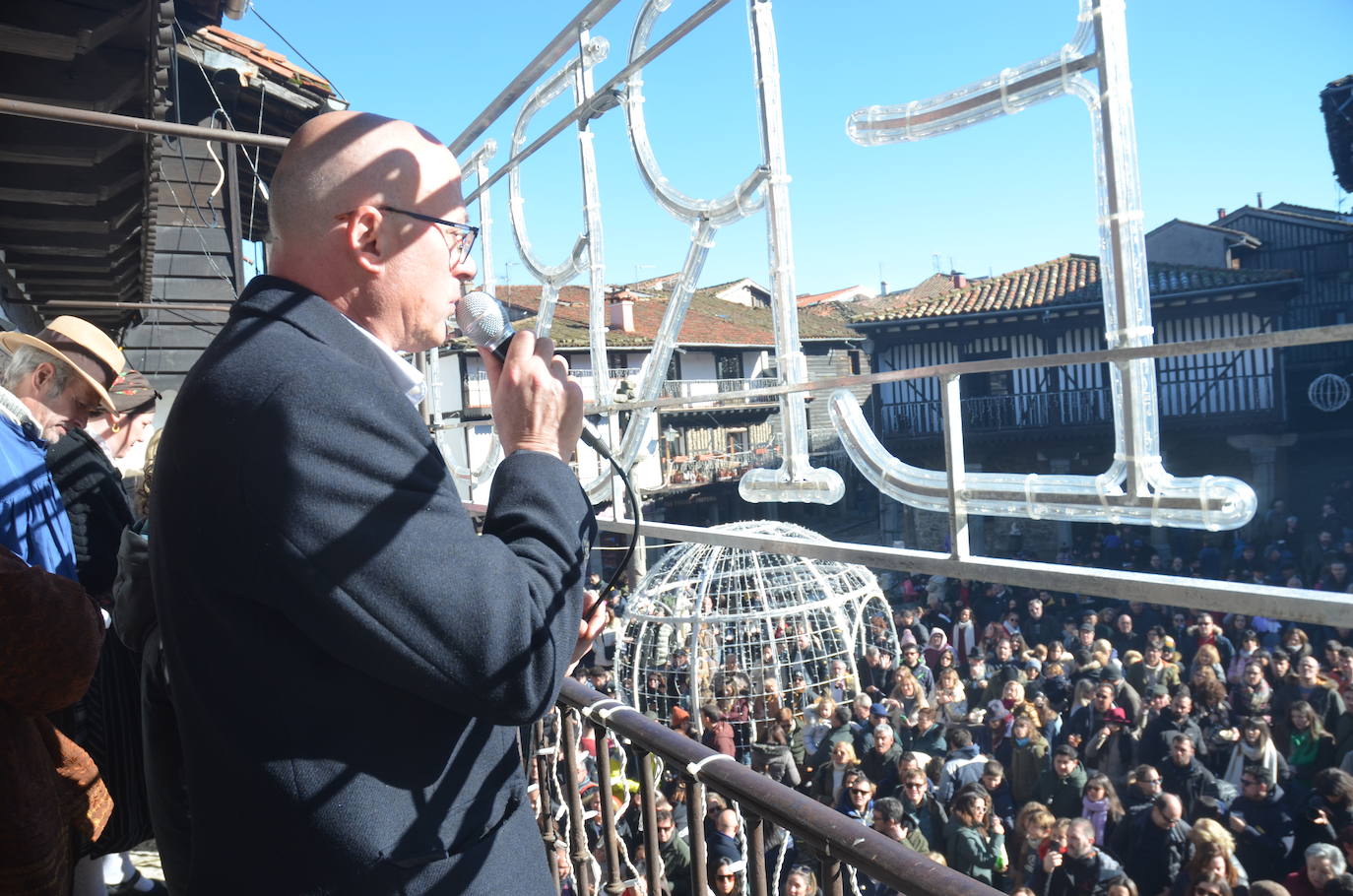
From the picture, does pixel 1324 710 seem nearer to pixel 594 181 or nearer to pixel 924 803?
pixel 924 803

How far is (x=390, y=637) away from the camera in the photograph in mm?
846

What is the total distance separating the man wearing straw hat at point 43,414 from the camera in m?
1.91

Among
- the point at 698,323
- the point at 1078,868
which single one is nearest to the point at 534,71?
the point at 1078,868

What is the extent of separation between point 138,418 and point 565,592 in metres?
2.91

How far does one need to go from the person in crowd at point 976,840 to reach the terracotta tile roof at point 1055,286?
12.9 m

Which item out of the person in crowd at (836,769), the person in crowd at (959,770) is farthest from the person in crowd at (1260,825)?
the person in crowd at (836,769)

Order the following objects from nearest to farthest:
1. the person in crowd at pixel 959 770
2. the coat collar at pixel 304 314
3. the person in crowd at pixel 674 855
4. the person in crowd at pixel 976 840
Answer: the coat collar at pixel 304 314
the person in crowd at pixel 674 855
the person in crowd at pixel 976 840
the person in crowd at pixel 959 770

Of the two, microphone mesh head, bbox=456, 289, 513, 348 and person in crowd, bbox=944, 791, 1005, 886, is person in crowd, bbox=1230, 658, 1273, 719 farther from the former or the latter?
microphone mesh head, bbox=456, 289, 513, 348

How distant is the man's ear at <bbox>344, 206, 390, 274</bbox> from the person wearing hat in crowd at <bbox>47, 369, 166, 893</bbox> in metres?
0.90

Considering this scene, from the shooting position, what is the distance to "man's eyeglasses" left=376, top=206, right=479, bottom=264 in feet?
3.44

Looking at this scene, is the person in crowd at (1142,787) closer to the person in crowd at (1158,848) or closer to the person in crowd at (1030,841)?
the person in crowd at (1158,848)

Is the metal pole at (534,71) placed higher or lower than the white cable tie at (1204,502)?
higher

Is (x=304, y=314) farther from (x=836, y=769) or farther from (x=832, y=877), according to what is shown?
(x=836, y=769)

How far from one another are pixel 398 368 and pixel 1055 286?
63.0 ft
